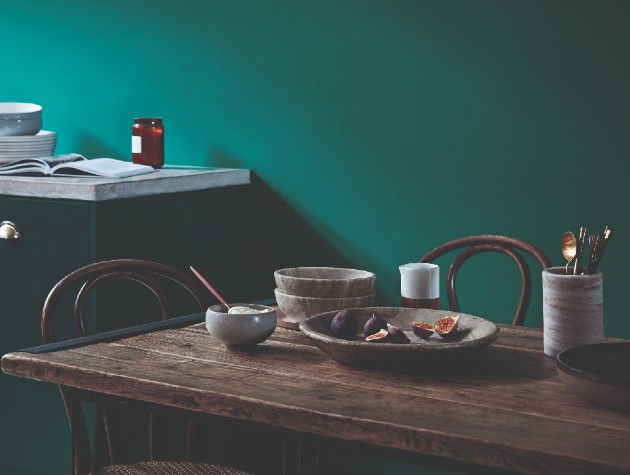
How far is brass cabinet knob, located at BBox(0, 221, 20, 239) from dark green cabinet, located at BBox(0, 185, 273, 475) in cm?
1

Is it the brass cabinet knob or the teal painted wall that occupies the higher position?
the teal painted wall

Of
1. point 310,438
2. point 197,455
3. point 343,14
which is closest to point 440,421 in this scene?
point 310,438

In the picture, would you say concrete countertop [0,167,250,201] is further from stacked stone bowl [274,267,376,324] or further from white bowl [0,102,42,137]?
stacked stone bowl [274,267,376,324]

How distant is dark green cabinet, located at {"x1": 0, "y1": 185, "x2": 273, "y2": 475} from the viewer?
2.70 metres

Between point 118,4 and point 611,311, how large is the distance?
1.78 meters

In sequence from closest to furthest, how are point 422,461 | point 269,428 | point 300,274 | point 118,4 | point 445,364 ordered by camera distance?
point 422,461, point 269,428, point 445,364, point 300,274, point 118,4

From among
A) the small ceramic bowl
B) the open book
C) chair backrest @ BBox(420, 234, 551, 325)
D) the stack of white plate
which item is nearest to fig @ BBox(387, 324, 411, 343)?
the small ceramic bowl

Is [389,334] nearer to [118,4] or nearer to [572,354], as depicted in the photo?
[572,354]

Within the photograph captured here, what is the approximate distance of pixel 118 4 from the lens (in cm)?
335

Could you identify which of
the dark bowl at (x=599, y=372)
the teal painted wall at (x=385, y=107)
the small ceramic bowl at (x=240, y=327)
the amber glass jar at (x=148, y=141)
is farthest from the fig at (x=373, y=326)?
the amber glass jar at (x=148, y=141)

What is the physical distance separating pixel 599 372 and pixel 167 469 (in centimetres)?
85

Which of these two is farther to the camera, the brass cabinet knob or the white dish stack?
the white dish stack

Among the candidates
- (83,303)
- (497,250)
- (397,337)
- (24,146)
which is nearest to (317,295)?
(397,337)

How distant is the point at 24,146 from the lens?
318cm
